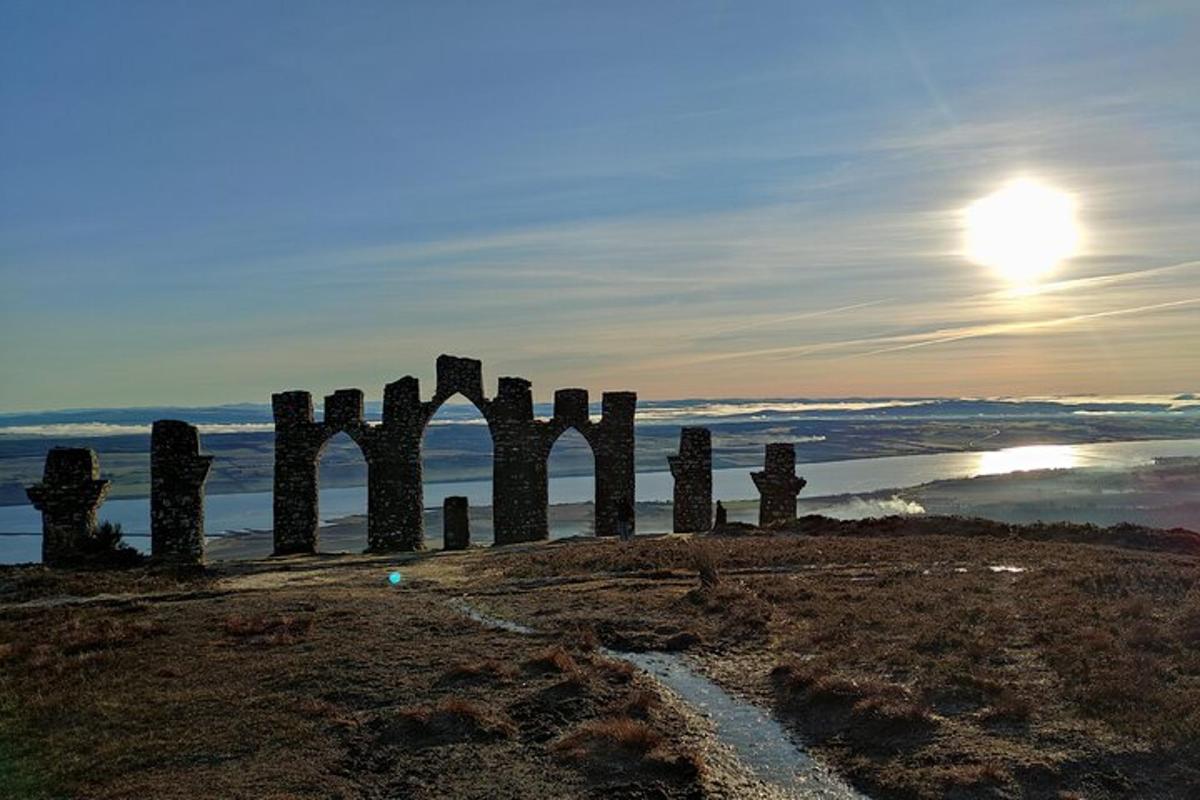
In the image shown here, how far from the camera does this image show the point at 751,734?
13766mm

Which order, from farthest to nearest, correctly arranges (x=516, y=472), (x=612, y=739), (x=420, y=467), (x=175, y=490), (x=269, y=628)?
(x=516, y=472)
(x=420, y=467)
(x=175, y=490)
(x=269, y=628)
(x=612, y=739)

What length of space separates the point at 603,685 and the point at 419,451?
25.5 m

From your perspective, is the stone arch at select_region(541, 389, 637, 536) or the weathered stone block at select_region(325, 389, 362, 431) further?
the stone arch at select_region(541, 389, 637, 536)

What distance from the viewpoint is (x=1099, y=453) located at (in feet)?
600

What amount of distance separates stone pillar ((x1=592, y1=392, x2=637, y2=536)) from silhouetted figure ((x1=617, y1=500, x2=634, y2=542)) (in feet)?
7.62

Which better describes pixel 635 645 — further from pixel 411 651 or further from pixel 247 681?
pixel 247 681

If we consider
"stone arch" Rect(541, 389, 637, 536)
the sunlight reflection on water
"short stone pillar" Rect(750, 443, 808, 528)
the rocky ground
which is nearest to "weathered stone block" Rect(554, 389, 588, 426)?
"stone arch" Rect(541, 389, 637, 536)

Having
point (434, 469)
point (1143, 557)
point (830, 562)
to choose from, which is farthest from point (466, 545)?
point (434, 469)

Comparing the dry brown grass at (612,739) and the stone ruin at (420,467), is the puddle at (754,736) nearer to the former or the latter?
the dry brown grass at (612,739)

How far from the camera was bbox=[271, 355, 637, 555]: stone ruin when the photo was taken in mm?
39031

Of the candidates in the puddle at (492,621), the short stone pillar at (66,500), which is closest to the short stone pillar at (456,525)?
the short stone pillar at (66,500)

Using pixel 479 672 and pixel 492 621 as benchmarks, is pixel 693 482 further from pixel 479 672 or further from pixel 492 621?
pixel 479 672

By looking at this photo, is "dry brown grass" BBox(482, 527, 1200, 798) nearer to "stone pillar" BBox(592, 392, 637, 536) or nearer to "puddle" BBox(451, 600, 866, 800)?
"puddle" BBox(451, 600, 866, 800)

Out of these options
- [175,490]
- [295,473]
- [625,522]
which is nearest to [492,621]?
[625,522]
